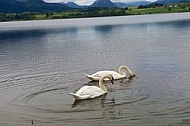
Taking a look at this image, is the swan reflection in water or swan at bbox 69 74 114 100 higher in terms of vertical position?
swan at bbox 69 74 114 100

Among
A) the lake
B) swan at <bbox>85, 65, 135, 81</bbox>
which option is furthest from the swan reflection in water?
swan at <bbox>85, 65, 135, 81</bbox>

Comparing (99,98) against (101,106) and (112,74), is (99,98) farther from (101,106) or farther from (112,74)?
(112,74)

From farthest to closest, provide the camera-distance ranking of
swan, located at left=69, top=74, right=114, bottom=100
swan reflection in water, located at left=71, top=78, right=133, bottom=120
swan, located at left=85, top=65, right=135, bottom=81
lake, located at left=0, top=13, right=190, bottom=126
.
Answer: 1. swan, located at left=85, top=65, right=135, bottom=81
2. swan, located at left=69, top=74, right=114, bottom=100
3. swan reflection in water, located at left=71, top=78, right=133, bottom=120
4. lake, located at left=0, top=13, right=190, bottom=126

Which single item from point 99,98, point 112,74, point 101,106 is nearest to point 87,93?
point 99,98

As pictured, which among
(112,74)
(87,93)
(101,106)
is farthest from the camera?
(112,74)

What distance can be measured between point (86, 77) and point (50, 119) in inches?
498

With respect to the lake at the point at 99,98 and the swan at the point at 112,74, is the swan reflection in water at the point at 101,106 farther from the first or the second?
the swan at the point at 112,74

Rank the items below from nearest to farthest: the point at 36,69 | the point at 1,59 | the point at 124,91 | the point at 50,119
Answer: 1. the point at 50,119
2. the point at 124,91
3. the point at 36,69
4. the point at 1,59

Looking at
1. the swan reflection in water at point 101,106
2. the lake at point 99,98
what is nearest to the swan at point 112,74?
the lake at point 99,98

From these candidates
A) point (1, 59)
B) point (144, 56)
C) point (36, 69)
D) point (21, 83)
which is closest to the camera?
point (21, 83)

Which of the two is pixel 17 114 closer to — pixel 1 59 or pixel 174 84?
pixel 174 84

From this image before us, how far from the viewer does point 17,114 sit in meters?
23.2

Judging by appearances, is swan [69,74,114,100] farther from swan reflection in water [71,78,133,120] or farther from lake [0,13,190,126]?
lake [0,13,190,126]

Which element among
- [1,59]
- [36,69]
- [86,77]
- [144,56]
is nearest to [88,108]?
[86,77]
